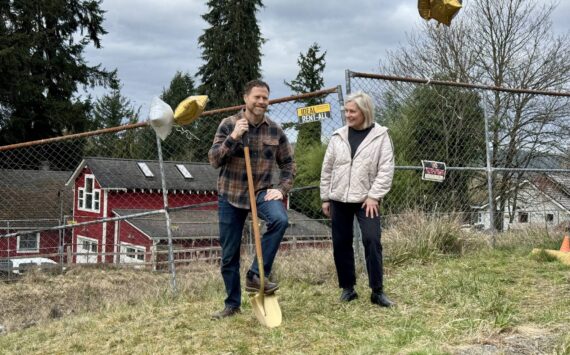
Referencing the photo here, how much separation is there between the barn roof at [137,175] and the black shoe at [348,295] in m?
18.3

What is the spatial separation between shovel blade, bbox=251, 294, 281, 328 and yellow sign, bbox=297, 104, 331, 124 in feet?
7.02

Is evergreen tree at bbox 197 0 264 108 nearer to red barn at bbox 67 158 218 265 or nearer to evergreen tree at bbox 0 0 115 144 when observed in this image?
evergreen tree at bbox 0 0 115 144

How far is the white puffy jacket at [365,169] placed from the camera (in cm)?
432

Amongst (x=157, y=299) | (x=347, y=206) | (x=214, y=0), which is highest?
(x=214, y=0)

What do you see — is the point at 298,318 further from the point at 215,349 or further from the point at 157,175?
the point at 157,175

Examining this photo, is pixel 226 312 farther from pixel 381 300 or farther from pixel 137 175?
pixel 137 175

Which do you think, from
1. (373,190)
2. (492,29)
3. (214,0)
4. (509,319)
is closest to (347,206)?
(373,190)

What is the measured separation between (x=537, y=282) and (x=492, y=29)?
15764 mm

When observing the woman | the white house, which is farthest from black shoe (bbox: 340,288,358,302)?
the white house

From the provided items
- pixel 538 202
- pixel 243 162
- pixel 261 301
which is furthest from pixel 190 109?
pixel 538 202

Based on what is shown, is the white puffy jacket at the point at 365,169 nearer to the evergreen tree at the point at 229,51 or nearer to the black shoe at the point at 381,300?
the black shoe at the point at 381,300

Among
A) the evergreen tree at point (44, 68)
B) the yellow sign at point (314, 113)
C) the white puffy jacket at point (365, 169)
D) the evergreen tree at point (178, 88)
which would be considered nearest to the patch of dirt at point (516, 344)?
the white puffy jacket at point (365, 169)

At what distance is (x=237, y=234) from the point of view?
170 inches

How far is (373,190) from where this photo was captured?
14.1ft
